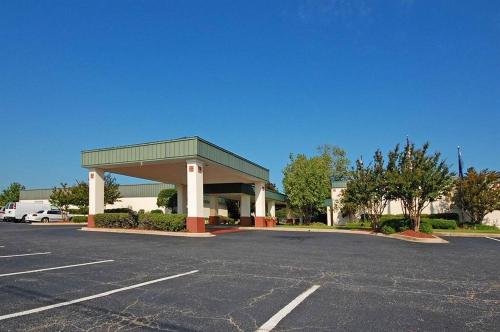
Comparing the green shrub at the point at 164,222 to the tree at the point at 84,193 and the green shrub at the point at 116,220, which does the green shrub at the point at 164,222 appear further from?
the tree at the point at 84,193

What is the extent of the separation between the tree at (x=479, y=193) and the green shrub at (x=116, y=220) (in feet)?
90.3

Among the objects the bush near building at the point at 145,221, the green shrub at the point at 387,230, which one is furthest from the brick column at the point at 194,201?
the green shrub at the point at 387,230

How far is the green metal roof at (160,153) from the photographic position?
22.0m

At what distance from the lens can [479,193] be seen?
34.0 m

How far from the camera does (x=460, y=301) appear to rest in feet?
21.0

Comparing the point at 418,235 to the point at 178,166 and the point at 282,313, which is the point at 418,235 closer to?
the point at 178,166

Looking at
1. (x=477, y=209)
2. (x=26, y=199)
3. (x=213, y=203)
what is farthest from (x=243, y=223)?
(x=26, y=199)

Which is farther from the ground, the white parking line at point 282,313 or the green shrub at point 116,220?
the green shrub at point 116,220

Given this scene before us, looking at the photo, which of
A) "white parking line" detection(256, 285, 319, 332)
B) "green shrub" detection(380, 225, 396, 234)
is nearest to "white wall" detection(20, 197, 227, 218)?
"green shrub" detection(380, 225, 396, 234)

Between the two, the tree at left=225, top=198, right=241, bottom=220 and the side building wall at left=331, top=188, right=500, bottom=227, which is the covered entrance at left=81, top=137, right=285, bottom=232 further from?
the tree at left=225, top=198, right=241, bottom=220

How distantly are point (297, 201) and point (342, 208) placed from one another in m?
6.72

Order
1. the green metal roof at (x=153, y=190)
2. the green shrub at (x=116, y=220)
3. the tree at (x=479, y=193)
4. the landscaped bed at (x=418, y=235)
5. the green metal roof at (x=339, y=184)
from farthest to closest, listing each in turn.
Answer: the green metal roof at (x=339, y=184) < the green metal roof at (x=153, y=190) < the tree at (x=479, y=193) < the green shrub at (x=116, y=220) < the landscaped bed at (x=418, y=235)

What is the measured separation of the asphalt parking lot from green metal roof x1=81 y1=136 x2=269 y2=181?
36.2 feet

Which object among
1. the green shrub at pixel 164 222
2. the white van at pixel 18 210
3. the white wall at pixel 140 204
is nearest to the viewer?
the green shrub at pixel 164 222
